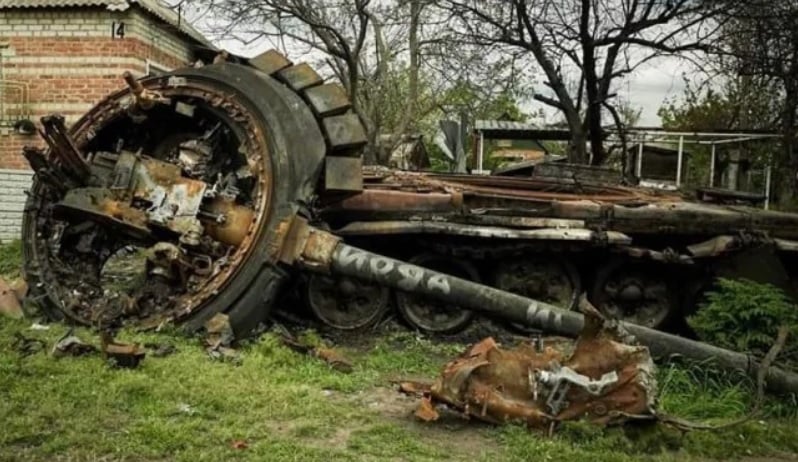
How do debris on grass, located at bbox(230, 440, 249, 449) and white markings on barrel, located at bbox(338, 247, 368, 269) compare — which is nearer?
debris on grass, located at bbox(230, 440, 249, 449)

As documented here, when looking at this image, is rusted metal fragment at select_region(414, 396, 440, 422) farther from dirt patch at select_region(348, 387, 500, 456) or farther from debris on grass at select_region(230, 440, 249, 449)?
debris on grass at select_region(230, 440, 249, 449)

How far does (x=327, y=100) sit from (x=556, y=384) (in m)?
3.98

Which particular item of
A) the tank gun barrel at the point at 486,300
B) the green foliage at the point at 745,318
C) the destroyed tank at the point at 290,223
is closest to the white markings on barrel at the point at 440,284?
the tank gun barrel at the point at 486,300

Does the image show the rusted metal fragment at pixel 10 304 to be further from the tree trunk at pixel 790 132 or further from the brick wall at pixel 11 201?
the tree trunk at pixel 790 132

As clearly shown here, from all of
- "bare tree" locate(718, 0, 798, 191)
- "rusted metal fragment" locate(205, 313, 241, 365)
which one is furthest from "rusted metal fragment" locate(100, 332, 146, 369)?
"bare tree" locate(718, 0, 798, 191)

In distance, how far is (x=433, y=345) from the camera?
775cm

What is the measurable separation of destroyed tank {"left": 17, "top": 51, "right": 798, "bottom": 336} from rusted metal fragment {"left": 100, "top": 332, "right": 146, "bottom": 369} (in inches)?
40.2

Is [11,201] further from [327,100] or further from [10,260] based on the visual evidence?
[327,100]

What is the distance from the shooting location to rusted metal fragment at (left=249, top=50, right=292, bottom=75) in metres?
7.96

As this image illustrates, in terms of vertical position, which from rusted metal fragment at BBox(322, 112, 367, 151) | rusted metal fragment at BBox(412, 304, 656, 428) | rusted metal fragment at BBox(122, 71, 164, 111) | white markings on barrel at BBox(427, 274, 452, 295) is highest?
rusted metal fragment at BBox(122, 71, 164, 111)

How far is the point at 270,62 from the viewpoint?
8.02 metres

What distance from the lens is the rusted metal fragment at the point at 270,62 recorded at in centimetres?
796

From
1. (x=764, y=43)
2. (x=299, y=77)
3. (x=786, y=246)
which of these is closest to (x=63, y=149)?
(x=299, y=77)

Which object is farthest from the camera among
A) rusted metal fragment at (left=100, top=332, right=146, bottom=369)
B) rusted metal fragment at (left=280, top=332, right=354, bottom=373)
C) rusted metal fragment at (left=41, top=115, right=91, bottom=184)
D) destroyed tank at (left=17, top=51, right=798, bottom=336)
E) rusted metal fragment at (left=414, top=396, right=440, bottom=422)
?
rusted metal fragment at (left=41, top=115, right=91, bottom=184)
